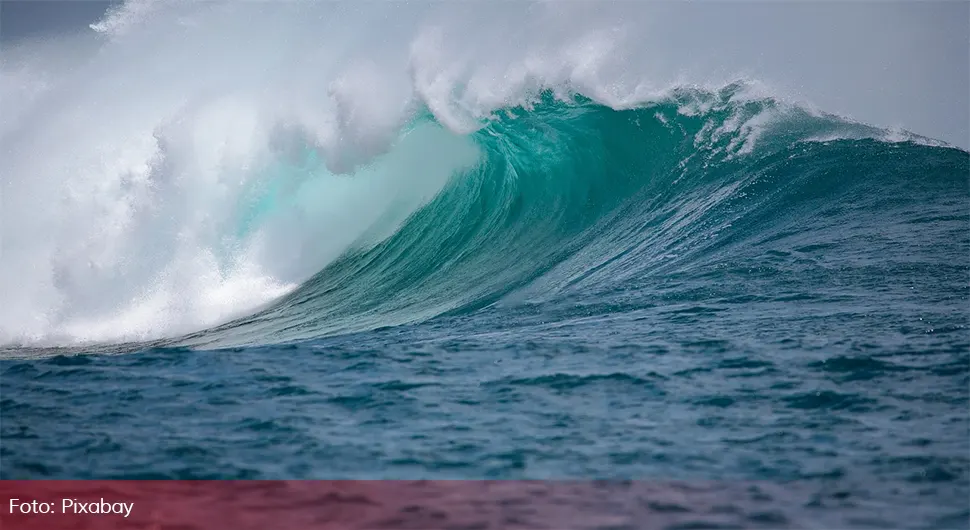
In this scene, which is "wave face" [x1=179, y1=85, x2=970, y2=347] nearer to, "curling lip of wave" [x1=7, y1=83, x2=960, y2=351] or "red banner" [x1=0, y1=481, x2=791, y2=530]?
"curling lip of wave" [x1=7, y1=83, x2=960, y2=351]

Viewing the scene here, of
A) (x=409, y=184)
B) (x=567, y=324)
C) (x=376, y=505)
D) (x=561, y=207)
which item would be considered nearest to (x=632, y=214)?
(x=561, y=207)

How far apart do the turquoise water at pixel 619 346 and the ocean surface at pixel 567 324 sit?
3 centimetres

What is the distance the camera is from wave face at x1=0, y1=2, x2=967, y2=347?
8055 mm

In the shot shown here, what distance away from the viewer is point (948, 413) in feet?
13.3

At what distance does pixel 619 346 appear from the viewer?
553 cm

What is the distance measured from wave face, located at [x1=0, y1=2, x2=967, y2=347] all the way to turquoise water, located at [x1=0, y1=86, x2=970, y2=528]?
2.5 inches

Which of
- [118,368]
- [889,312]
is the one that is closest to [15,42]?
[118,368]

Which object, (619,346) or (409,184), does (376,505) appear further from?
(409,184)

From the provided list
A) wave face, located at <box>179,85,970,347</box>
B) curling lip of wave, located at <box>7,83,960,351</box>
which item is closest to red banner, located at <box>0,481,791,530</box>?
wave face, located at <box>179,85,970,347</box>

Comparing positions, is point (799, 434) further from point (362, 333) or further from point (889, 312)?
point (362, 333)

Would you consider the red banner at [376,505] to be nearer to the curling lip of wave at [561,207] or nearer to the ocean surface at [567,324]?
the ocean surface at [567,324]

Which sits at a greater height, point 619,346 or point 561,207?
point 561,207

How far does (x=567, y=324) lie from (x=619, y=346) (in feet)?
2.64

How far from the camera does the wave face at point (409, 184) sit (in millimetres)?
8055
